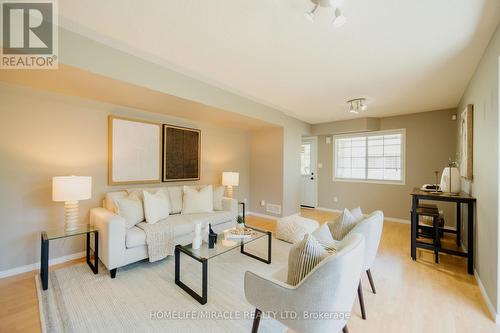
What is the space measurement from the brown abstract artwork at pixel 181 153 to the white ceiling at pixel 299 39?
4.13 ft

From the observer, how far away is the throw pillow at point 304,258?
125 cm

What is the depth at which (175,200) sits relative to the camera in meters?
3.43

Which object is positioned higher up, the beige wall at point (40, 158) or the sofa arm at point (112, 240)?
the beige wall at point (40, 158)

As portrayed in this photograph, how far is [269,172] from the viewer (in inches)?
198

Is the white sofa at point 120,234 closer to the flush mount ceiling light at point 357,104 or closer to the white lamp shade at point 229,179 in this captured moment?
the white lamp shade at point 229,179

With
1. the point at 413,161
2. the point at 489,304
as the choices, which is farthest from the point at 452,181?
the point at 413,161

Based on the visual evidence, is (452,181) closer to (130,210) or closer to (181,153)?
(181,153)

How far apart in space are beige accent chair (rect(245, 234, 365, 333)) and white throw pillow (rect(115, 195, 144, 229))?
2.12 meters

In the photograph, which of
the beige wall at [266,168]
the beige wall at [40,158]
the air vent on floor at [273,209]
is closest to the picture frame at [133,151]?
the beige wall at [40,158]

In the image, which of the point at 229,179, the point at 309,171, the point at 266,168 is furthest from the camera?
the point at 309,171

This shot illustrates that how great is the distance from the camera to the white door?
6.18 metres

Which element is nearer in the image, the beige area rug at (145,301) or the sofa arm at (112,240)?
the beige area rug at (145,301)

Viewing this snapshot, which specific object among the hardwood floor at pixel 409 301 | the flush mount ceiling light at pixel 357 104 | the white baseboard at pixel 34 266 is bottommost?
the hardwood floor at pixel 409 301

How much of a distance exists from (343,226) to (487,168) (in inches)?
56.1
